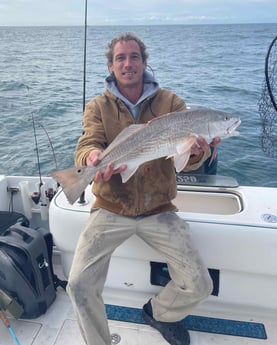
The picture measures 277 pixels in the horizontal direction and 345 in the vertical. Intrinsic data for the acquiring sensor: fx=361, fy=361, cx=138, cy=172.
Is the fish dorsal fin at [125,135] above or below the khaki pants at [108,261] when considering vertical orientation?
above

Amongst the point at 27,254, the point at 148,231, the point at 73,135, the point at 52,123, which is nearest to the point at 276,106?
the point at 148,231

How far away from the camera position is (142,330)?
9.80 ft

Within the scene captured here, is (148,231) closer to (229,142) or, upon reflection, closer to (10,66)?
(229,142)

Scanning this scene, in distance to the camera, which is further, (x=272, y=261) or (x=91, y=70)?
(x=91, y=70)

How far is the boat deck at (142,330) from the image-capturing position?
9.47 ft

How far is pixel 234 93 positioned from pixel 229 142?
5.08 metres

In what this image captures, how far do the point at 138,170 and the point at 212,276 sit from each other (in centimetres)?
105

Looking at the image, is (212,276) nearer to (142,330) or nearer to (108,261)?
(142,330)

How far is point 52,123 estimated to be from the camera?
1069 centimetres

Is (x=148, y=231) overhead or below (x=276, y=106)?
below

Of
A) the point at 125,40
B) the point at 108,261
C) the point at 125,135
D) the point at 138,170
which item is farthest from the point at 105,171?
the point at 125,40

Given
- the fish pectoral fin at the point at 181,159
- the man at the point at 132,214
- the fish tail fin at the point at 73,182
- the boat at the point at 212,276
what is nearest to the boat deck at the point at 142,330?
the boat at the point at 212,276

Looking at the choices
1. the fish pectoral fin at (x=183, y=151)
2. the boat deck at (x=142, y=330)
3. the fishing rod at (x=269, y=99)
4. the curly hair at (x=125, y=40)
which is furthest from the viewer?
the fishing rod at (x=269, y=99)

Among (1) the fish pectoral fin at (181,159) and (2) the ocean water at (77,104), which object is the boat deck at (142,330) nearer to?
(1) the fish pectoral fin at (181,159)
